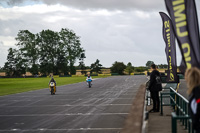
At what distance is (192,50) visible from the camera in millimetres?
6621

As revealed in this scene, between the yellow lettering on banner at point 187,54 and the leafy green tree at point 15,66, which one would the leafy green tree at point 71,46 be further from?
the yellow lettering on banner at point 187,54

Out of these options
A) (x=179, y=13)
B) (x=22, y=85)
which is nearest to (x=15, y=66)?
(x=22, y=85)

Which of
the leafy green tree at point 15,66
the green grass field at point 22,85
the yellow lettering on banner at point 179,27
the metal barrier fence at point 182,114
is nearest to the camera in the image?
the metal barrier fence at point 182,114

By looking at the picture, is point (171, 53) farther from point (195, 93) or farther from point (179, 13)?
point (195, 93)

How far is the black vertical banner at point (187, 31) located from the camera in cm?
660

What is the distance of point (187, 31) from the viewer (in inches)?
259

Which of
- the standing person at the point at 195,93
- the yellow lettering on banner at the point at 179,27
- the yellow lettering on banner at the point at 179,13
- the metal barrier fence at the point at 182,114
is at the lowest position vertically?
the metal barrier fence at the point at 182,114

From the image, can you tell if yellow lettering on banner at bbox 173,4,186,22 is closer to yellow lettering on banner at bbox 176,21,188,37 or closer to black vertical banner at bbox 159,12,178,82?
yellow lettering on banner at bbox 176,21,188,37

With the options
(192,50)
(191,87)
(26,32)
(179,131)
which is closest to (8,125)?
(179,131)

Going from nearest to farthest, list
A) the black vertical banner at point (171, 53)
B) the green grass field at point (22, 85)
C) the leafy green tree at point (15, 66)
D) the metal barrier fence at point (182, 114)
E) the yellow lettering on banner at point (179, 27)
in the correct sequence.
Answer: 1. the metal barrier fence at point (182, 114)
2. the yellow lettering on banner at point (179, 27)
3. the black vertical banner at point (171, 53)
4. the green grass field at point (22, 85)
5. the leafy green tree at point (15, 66)

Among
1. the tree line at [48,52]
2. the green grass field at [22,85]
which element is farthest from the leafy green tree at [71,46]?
the green grass field at [22,85]

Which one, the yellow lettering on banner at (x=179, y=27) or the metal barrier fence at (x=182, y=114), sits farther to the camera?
the yellow lettering on banner at (x=179, y=27)

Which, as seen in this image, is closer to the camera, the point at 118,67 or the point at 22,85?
the point at 22,85

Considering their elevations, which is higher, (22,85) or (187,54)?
(187,54)
